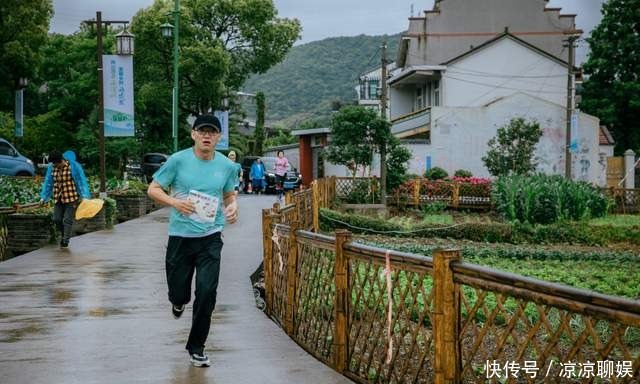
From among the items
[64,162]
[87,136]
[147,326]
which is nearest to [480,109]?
[87,136]

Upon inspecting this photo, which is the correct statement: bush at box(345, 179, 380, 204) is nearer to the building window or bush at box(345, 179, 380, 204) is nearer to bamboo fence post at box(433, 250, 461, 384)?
bamboo fence post at box(433, 250, 461, 384)

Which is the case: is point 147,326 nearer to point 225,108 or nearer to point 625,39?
point 225,108

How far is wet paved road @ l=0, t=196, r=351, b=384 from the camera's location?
21.8 feet

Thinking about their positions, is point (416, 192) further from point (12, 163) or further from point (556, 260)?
point (12, 163)

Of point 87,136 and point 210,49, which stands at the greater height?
point 210,49

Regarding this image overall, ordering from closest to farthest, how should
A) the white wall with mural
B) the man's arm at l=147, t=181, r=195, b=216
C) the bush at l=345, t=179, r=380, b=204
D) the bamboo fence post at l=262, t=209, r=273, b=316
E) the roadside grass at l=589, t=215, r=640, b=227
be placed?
the man's arm at l=147, t=181, r=195, b=216, the bamboo fence post at l=262, t=209, r=273, b=316, the roadside grass at l=589, t=215, r=640, b=227, the bush at l=345, t=179, r=380, b=204, the white wall with mural

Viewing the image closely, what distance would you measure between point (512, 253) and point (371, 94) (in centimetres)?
5008

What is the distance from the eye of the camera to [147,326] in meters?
8.65

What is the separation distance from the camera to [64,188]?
1561 cm

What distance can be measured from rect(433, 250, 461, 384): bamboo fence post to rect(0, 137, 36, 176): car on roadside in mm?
30635

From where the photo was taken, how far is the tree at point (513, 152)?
122ft

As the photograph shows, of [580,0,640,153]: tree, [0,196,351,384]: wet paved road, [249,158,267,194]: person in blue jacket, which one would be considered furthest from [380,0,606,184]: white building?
[0,196,351,384]: wet paved road

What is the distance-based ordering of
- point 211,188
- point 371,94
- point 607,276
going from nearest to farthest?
point 211,188 → point 607,276 → point 371,94

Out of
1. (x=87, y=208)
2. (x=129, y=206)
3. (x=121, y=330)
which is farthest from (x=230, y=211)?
(x=129, y=206)
